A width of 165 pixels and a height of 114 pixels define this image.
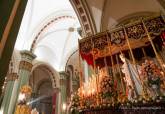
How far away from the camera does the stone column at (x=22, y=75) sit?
347 inches

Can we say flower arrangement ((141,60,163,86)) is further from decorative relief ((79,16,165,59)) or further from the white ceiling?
the white ceiling

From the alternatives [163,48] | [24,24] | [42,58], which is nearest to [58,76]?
[42,58]

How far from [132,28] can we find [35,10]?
22.4 feet

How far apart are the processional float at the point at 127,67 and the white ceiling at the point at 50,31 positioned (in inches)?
216

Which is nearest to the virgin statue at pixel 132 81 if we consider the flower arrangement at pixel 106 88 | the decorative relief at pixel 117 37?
the flower arrangement at pixel 106 88

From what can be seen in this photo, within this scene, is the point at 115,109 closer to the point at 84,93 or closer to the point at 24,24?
the point at 84,93

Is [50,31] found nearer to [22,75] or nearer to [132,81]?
[22,75]

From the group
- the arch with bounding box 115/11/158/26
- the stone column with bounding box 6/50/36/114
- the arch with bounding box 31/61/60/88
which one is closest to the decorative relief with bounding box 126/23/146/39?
the arch with bounding box 115/11/158/26

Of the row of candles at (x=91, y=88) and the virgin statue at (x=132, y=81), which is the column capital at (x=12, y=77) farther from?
the virgin statue at (x=132, y=81)

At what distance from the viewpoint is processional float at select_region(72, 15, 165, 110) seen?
13.2 ft

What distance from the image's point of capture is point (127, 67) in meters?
5.18

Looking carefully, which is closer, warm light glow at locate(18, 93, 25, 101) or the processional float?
the processional float

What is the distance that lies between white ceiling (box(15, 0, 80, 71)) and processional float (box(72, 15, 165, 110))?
18.0ft

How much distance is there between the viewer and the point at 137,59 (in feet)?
20.0
